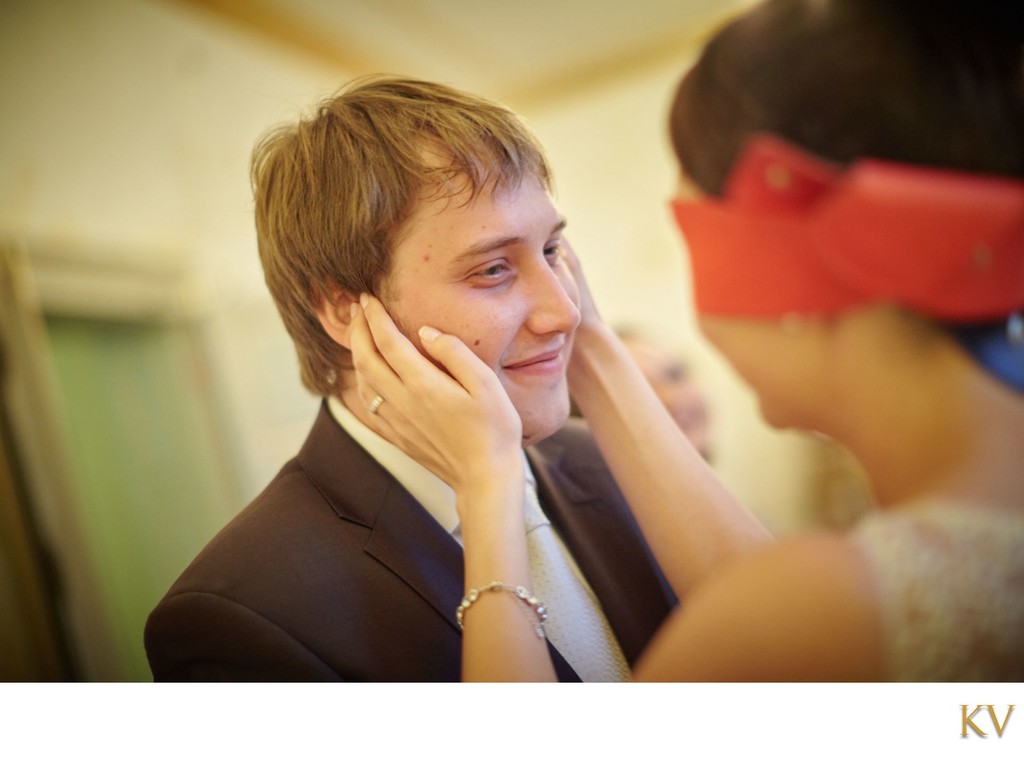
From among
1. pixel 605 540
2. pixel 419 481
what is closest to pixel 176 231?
pixel 419 481

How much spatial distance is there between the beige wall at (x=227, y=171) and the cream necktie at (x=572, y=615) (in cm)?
26

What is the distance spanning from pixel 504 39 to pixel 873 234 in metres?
0.56

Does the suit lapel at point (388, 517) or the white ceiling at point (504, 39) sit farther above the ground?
the white ceiling at point (504, 39)

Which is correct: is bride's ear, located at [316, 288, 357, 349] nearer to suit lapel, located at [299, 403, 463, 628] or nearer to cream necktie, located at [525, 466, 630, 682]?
suit lapel, located at [299, 403, 463, 628]

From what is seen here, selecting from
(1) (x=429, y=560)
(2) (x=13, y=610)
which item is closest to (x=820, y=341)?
(1) (x=429, y=560)

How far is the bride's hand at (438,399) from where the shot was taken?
2.42 ft

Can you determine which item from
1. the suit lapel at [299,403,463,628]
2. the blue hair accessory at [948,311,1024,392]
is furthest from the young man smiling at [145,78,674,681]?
the blue hair accessory at [948,311,1024,392]

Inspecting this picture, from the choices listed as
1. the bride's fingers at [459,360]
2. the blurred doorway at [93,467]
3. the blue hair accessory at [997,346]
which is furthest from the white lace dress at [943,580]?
the blurred doorway at [93,467]

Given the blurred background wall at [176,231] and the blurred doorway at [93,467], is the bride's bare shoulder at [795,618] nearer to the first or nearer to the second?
the blurred background wall at [176,231]

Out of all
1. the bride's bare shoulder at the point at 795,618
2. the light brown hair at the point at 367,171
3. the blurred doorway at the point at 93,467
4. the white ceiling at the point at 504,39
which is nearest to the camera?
the bride's bare shoulder at the point at 795,618

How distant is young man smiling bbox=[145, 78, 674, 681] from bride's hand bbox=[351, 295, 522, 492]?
4 cm

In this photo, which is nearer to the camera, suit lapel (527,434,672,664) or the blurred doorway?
suit lapel (527,434,672,664)

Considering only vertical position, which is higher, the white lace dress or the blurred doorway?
the blurred doorway

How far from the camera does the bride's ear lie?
85 centimetres
